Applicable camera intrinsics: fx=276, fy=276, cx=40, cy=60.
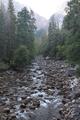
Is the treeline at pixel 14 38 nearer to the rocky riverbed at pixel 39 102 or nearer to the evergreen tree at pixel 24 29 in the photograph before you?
the evergreen tree at pixel 24 29

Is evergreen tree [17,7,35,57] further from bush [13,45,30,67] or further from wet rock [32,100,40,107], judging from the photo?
wet rock [32,100,40,107]

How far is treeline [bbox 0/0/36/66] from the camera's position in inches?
1754

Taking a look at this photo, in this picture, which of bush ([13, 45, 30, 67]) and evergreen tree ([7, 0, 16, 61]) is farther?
evergreen tree ([7, 0, 16, 61])

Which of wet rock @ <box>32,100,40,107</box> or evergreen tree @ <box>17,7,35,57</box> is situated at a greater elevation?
evergreen tree @ <box>17,7,35,57</box>

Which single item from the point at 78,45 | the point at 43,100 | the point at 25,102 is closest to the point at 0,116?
the point at 25,102

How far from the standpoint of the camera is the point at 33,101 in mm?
20359

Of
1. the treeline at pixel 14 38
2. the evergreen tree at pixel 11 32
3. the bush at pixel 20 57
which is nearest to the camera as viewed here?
the bush at pixel 20 57

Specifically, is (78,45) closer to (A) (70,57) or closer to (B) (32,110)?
(A) (70,57)

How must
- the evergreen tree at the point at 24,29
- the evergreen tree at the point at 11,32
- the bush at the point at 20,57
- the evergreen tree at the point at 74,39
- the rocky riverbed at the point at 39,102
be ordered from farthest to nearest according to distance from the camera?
the evergreen tree at the point at 24,29 < the evergreen tree at the point at 11,32 < the bush at the point at 20,57 < the evergreen tree at the point at 74,39 < the rocky riverbed at the point at 39,102

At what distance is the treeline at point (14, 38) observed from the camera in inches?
1754

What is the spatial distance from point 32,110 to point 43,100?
10.0 feet

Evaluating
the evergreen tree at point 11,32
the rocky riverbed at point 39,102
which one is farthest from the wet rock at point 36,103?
the evergreen tree at point 11,32

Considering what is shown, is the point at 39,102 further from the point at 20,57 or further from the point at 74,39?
the point at 20,57

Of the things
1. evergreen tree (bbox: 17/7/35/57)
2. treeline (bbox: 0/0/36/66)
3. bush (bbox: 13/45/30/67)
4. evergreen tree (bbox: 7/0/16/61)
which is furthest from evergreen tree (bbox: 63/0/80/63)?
evergreen tree (bbox: 17/7/35/57)
